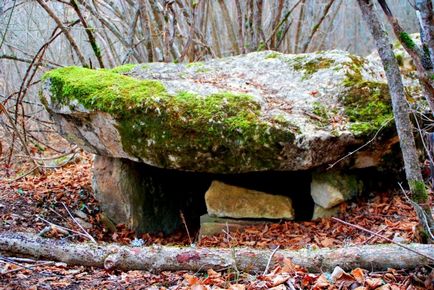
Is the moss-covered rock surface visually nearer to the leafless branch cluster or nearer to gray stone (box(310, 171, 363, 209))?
gray stone (box(310, 171, 363, 209))

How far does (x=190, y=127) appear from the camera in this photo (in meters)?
3.55

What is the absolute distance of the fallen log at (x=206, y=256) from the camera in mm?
2371

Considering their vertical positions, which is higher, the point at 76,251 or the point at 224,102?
the point at 224,102

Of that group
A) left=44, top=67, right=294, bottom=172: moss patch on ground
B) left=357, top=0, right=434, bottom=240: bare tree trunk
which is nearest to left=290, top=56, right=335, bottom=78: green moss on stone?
left=44, top=67, right=294, bottom=172: moss patch on ground

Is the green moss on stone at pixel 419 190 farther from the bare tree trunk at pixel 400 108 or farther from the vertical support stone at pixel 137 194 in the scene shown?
the vertical support stone at pixel 137 194

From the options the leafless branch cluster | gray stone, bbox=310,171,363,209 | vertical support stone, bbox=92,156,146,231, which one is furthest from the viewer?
the leafless branch cluster

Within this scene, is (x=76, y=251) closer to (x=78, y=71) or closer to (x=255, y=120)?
(x=255, y=120)

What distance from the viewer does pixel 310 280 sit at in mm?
2293

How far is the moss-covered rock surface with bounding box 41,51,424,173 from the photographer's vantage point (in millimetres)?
3500

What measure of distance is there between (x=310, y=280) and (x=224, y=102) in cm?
174

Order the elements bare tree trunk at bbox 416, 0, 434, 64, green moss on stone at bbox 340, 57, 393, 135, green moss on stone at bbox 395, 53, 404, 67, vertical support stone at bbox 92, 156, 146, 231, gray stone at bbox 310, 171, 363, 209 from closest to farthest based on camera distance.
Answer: bare tree trunk at bbox 416, 0, 434, 64 < green moss on stone at bbox 340, 57, 393, 135 < gray stone at bbox 310, 171, 363, 209 < vertical support stone at bbox 92, 156, 146, 231 < green moss on stone at bbox 395, 53, 404, 67

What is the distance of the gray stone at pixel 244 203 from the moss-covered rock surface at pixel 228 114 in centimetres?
54

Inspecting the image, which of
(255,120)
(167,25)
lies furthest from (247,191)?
(167,25)

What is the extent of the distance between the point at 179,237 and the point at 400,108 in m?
2.79
